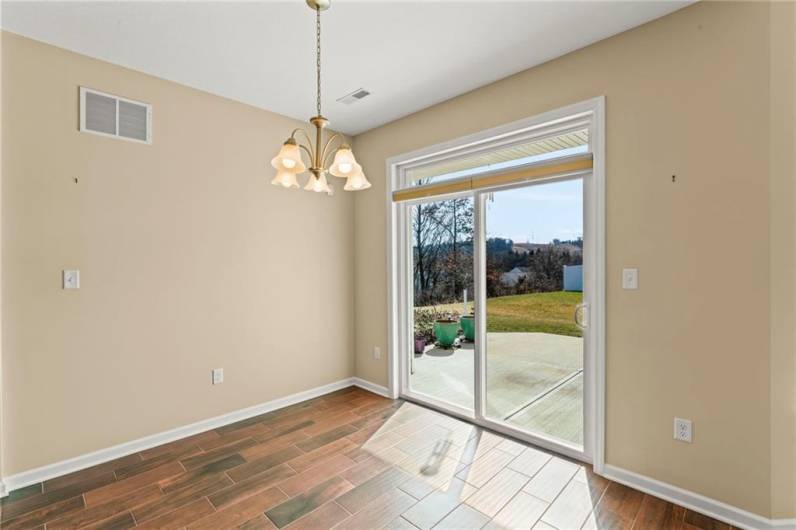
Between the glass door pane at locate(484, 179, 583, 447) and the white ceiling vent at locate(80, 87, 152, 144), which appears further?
the glass door pane at locate(484, 179, 583, 447)

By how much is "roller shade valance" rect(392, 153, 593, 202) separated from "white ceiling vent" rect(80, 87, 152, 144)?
7.05 feet

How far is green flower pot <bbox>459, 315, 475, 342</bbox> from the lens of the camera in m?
3.29

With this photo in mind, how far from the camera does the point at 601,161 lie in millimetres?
2410

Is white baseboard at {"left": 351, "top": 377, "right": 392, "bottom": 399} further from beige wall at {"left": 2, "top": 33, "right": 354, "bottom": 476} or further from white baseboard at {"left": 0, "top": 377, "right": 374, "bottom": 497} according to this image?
beige wall at {"left": 2, "top": 33, "right": 354, "bottom": 476}

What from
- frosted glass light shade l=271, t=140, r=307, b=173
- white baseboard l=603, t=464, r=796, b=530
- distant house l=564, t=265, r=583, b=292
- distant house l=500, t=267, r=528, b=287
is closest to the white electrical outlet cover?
white baseboard l=603, t=464, r=796, b=530

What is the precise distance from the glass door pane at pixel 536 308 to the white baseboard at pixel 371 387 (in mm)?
1150

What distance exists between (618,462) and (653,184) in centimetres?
175

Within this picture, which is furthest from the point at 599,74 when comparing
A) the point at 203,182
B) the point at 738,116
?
the point at 203,182

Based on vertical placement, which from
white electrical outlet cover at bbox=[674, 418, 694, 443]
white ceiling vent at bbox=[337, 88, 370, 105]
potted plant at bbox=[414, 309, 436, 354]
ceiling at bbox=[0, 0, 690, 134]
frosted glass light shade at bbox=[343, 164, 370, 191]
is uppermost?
ceiling at bbox=[0, 0, 690, 134]

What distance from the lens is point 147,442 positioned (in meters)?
2.80

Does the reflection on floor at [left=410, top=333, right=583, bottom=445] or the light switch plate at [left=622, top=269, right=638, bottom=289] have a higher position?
the light switch plate at [left=622, top=269, right=638, bottom=289]

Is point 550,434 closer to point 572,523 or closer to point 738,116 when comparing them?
point 572,523

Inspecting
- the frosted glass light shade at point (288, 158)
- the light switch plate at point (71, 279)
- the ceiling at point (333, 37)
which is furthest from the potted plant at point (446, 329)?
the light switch plate at point (71, 279)

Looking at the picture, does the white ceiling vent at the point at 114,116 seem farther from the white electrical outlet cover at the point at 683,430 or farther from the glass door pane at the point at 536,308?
the white electrical outlet cover at the point at 683,430
